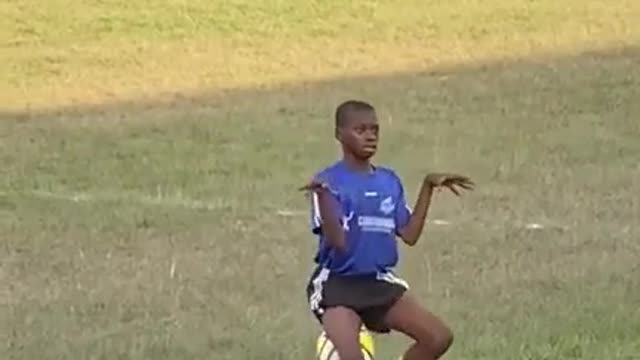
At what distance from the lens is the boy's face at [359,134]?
660 cm

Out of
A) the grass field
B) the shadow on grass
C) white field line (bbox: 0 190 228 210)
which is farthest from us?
the shadow on grass

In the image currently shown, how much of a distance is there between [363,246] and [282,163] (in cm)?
789

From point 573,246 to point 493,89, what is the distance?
750 centimetres

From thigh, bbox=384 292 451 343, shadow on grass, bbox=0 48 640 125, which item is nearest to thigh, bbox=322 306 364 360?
thigh, bbox=384 292 451 343

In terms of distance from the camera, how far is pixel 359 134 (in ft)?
21.7

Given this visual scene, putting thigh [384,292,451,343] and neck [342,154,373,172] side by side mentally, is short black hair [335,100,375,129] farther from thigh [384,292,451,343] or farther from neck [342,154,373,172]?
thigh [384,292,451,343]

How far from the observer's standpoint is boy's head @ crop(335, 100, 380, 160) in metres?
6.60

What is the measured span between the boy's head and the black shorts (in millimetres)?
422

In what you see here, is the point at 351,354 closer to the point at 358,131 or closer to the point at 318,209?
the point at 318,209

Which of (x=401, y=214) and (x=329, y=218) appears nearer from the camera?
(x=329, y=218)

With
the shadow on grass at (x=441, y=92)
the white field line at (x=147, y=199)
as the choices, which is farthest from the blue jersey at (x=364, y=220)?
the shadow on grass at (x=441, y=92)

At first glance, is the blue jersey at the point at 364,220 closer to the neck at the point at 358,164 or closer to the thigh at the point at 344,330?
the neck at the point at 358,164

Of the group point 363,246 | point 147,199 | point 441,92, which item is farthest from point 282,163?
point 363,246

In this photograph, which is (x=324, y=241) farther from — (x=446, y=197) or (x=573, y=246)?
(x=446, y=197)
